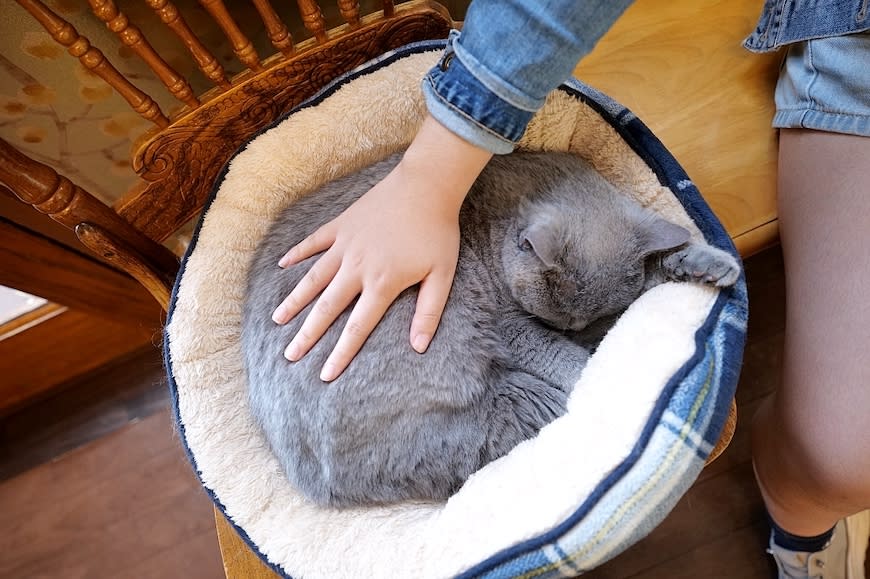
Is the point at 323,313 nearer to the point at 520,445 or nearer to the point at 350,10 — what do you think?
the point at 520,445

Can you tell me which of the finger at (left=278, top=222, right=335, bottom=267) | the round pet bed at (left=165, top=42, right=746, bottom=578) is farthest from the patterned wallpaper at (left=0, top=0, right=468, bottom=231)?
the finger at (left=278, top=222, right=335, bottom=267)

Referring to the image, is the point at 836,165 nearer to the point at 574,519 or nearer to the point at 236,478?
the point at 574,519

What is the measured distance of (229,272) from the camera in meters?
0.98

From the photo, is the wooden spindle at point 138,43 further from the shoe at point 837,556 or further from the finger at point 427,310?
the shoe at point 837,556

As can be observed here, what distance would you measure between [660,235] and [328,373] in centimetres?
52

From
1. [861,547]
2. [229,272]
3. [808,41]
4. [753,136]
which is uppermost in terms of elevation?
[229,272]

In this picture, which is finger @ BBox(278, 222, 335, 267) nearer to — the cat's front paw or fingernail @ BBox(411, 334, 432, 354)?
fingernail @ BBox(411, 334, 432, 354)

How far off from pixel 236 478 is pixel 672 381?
617 mm

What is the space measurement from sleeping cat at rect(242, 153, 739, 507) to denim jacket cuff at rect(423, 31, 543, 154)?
187 mm

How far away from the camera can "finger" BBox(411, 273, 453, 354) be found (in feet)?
2.85

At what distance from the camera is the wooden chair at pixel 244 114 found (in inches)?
32.1

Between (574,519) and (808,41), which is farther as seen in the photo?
(808,41)

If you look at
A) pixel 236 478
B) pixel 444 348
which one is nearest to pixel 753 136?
pixel 444 348

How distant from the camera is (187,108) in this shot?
88 cm
